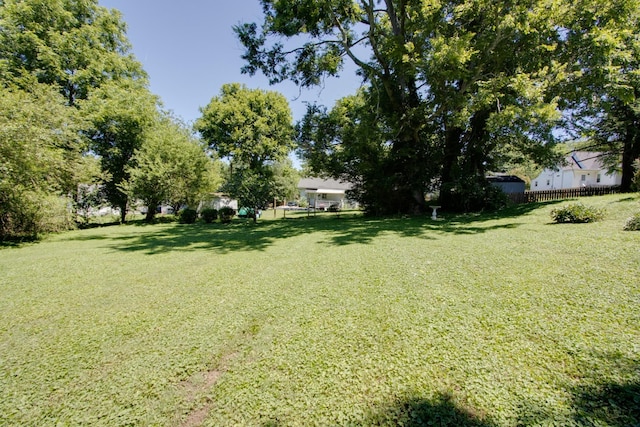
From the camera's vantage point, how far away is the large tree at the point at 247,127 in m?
23.2

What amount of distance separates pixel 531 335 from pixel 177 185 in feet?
64.9

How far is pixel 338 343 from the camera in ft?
9.00

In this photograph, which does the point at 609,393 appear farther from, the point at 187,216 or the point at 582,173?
the point at 582,173

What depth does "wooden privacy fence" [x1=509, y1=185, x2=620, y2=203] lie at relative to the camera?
15133 millimetres

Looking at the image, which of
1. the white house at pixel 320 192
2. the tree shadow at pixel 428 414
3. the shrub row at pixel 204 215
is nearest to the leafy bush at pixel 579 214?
the tree shadow at pixel 428 414

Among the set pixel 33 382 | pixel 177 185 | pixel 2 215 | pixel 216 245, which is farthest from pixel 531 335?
pixel 177 185

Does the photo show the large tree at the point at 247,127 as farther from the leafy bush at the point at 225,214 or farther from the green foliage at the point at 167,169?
the leafy bush at the point at 225,214

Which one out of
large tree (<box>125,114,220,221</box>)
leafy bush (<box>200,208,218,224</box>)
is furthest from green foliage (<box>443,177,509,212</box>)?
large tree (<box>125,114,220,221</box>)

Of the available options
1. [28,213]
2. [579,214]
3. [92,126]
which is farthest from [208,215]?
[579,214]

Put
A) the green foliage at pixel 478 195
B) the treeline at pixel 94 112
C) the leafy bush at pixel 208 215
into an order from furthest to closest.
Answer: the leafy bush at pixel 208 215 → the green foliage at pixel 478 195 → the treeline at pixel 94 112

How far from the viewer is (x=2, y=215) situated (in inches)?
365

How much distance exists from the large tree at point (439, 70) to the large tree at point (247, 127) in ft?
34.6

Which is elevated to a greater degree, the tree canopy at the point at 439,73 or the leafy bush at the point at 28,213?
the tree canopy at the point at 439,73

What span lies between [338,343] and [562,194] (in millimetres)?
20531
